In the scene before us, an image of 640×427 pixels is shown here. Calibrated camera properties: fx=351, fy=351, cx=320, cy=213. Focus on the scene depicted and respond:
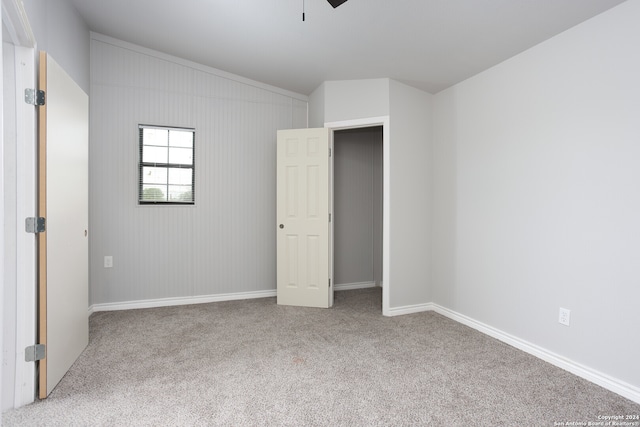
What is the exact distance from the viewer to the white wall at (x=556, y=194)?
2.17m

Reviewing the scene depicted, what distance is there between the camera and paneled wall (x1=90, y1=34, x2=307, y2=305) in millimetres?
3717

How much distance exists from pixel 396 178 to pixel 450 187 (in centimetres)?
56

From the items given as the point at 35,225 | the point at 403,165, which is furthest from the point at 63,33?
the point at 403,165

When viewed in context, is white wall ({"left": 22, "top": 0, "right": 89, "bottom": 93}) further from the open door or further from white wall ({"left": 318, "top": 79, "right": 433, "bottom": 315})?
white wall ({"left": 318, "top": 79, "right": 433, "bottom": 315})

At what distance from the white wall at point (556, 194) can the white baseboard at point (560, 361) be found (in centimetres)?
4

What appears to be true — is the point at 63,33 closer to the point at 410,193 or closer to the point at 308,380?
the point at 308,380

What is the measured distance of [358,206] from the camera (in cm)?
484

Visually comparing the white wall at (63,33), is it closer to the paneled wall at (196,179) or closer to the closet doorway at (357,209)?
the paneled wall at (196,179)

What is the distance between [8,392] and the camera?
1.92 meters

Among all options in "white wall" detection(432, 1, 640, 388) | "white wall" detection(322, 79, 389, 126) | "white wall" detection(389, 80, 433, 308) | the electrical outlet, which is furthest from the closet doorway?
the electrical outlet

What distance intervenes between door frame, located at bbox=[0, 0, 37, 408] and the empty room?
1 cm

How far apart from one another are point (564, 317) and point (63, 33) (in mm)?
4415

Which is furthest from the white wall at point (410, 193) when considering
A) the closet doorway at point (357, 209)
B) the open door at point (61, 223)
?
the open door at point (61, 223)

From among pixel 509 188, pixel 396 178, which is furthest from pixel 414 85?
pixel 509 188
